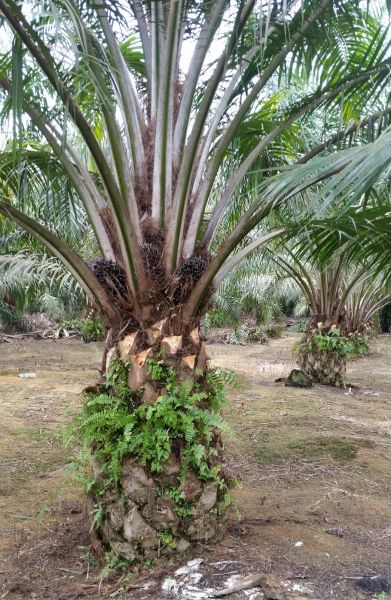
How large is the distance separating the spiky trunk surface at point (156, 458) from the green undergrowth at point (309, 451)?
199cm

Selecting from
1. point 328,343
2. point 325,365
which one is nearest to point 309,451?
point 328,343

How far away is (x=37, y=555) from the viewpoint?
9.95 ft

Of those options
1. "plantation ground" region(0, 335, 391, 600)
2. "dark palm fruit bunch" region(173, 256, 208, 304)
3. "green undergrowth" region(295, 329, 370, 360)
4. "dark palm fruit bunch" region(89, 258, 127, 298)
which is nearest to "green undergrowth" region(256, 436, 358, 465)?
"plantation ground" region(0, 335, 391, 600)

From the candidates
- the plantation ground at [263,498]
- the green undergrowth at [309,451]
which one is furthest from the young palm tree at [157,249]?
the green undergrowth at [309,451]

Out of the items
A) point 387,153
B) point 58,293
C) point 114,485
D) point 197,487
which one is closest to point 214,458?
point 197,487

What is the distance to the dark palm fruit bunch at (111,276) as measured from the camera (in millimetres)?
2961

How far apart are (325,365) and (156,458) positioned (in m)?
6.53

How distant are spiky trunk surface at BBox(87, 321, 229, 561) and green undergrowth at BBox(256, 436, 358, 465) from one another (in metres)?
1.99

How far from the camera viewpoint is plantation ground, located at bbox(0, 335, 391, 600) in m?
2.74

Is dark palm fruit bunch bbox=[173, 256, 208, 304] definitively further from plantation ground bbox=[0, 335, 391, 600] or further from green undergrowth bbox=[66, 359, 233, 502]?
plantation ground bbox=[0, 335, 391, 600]

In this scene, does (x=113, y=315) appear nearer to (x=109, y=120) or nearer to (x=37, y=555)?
(x=109, y=120)

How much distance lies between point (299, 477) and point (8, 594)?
98.5 inches

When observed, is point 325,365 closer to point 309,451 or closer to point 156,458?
point 309,451

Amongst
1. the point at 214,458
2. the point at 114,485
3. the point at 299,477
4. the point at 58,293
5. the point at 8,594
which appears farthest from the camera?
the point at 58,293
